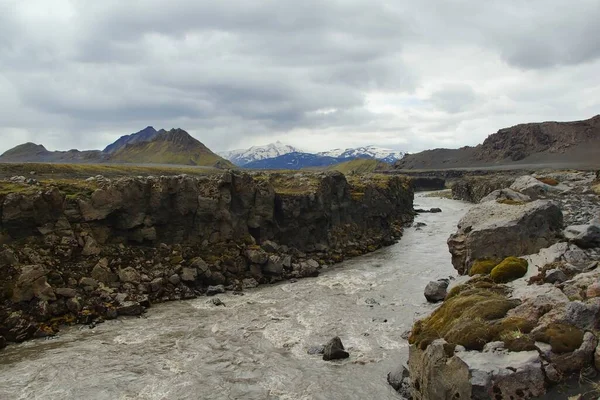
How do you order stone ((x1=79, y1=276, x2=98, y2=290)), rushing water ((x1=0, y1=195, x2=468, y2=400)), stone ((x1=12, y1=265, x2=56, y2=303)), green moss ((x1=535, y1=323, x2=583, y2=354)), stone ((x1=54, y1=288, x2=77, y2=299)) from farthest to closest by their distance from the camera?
1. stone ((x1=79, y1=276, x2=98, y2=290))
2. stone ((x1=54, y1=288, x2=77, y2=299))
3. stone ((x1=12, y1=265, x2=56, y2=303))
4. rushing water ((x1=0, y1=195, x2=468, y2=400))
5. green moss ((x1=535, y1=323, x2=583, y2=354))

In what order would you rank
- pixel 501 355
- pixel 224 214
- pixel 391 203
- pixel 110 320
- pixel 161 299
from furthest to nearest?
pixel 391 203
pixel 224 214
pixel 161 299
pixel 110 320
pixel 501 355

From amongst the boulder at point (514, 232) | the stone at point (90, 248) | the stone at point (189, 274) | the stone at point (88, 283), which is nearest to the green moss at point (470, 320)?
the boulder at point (514, 232)

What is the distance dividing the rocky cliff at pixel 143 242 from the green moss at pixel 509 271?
3012cm

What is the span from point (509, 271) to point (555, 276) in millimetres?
3881

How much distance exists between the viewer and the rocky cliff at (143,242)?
37.5 m

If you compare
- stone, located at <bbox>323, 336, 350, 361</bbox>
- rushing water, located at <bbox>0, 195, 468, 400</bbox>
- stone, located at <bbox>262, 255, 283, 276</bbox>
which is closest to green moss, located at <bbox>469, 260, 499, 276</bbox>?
rushing water, located at <bbox>0, 195, 468, 400</bbox>

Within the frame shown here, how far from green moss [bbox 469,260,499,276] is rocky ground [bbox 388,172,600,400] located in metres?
0.07

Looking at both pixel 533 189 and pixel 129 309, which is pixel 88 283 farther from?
pixel 533 189

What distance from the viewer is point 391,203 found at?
9856 cm

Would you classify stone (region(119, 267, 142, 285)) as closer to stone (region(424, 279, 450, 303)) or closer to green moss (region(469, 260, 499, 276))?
stone (region(424, 279, 450, 303))

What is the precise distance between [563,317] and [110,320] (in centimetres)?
3530

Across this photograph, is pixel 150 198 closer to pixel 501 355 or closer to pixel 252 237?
pixel 252 237

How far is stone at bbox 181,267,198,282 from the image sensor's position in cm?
4650

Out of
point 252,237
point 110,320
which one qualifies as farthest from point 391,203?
point 110,320
